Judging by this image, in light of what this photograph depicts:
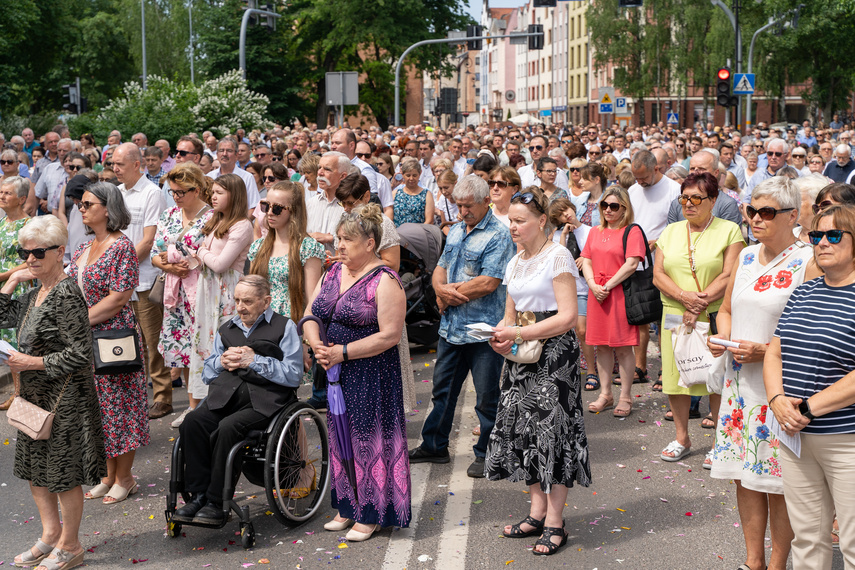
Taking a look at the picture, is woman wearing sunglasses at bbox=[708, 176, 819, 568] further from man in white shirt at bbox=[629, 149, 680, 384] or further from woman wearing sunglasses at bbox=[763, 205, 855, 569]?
man in white shirt at bbox=[629, 149, 680, 384]

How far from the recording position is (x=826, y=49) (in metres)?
53.9

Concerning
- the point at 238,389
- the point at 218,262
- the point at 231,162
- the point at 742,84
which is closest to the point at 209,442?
the point at 238,389

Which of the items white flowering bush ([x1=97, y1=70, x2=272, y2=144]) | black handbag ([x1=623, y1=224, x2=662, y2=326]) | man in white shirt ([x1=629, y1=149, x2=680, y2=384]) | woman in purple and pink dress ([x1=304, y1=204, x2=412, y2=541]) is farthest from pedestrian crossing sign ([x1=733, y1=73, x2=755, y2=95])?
woman in purple and pink dress ([x1=304, y1=204, x2=412, y2=541])

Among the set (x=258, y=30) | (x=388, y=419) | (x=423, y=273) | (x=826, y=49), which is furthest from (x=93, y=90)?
(x=388, y=419)

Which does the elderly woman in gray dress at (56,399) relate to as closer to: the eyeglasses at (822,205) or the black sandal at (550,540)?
the black sandal at (550,540)

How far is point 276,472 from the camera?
541cm

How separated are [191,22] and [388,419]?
252ft

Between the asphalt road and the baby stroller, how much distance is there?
326cm

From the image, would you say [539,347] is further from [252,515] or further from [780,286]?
[252,515]

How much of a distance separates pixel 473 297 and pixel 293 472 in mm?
1680

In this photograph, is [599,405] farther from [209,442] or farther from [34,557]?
[34,557]

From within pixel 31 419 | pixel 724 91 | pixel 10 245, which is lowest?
pixel 31 419

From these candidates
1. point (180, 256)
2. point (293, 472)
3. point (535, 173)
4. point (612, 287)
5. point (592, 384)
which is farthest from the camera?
point (535, 173)

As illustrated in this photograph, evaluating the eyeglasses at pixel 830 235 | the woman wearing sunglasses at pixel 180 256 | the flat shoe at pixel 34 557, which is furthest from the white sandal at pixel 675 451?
the flat shoe at pixel 34 557
